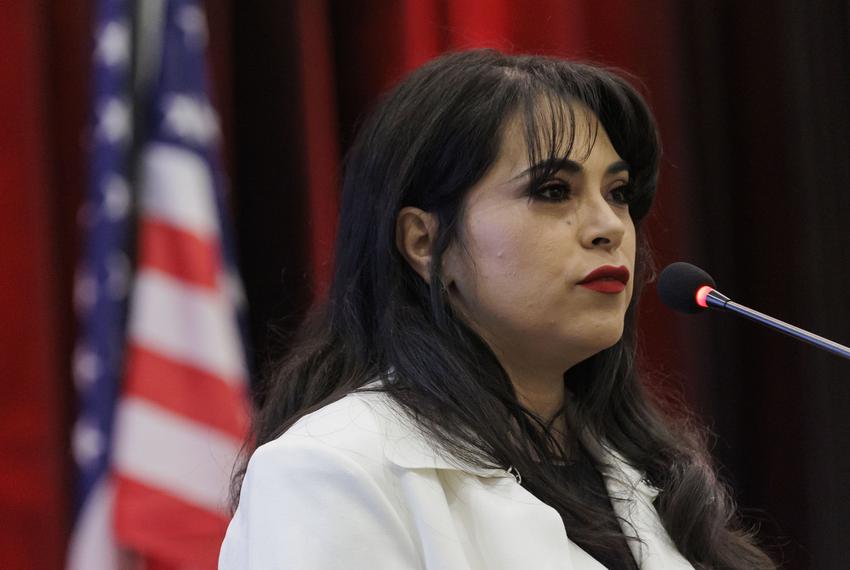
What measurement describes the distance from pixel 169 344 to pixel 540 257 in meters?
0.84

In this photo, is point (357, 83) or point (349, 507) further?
point (357, 83)

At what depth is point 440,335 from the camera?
4.58 ft

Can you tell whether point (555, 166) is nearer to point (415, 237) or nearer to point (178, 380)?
point (415, 237)

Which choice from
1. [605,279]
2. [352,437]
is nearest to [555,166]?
[605,279]

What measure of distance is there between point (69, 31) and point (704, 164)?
1260mm

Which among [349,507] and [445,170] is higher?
[445,170]

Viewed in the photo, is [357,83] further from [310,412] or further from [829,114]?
[310,412]

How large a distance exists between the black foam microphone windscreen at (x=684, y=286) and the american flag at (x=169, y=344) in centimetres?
90

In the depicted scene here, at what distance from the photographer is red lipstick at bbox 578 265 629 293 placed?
4.54 feet

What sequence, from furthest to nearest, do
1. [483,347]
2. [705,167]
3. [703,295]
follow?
[705,167] → [483,347] → [703,295]

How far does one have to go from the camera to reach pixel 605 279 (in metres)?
1.40

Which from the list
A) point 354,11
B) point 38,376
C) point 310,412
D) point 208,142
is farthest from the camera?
point 354,11

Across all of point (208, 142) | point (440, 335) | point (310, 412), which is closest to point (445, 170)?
point (440, 335)

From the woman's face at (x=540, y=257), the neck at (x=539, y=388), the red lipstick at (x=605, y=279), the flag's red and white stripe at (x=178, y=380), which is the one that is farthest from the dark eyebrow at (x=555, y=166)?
the flag's red and white stripe at (x=178, y=380)
